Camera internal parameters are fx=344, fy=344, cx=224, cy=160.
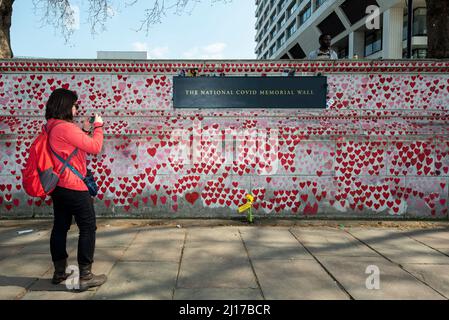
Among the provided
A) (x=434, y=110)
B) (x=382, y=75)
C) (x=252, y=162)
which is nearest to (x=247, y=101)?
(x=252, y=162)

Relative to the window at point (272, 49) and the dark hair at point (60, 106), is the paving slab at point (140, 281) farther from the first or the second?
the window at point (272, 49)

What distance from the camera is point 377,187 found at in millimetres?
5949

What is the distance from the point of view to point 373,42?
30172 millimetres

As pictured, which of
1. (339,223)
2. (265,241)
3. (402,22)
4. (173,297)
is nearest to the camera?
(173,297)

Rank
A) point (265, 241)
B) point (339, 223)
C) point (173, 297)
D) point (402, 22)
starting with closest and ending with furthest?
point (173, 297)
point (265, 241)
point (339, 223)
point (402, 22)

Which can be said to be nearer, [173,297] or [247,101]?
[173,297]

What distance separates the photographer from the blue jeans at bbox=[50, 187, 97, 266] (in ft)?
10.2

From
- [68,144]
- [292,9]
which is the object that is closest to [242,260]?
[68,144]

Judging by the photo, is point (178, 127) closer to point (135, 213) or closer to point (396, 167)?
point (135, 213)

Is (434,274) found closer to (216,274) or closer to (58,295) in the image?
(216,274)

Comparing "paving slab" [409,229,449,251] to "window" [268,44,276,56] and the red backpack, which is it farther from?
Result: "window" [268,44,276,56]

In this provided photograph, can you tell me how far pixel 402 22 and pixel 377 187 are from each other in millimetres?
24735

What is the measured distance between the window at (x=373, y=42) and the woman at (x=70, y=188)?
30.0 m

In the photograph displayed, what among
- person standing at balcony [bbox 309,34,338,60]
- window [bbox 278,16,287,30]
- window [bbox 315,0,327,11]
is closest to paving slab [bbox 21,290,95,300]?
person standing at balcony [bbox 309,34,338,60]
